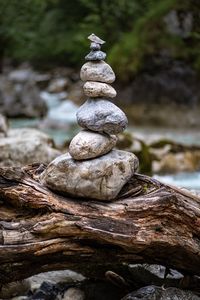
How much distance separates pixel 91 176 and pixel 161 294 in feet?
4.24

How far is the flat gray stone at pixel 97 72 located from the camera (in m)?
5.14

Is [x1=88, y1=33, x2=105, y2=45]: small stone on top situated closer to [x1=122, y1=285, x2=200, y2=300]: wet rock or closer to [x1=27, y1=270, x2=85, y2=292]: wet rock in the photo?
[x1=122, y1=285, x2=200, y2=300]: wet rock

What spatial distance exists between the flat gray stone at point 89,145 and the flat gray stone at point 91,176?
55 millimetres

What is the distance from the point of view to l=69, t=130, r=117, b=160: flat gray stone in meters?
4.98

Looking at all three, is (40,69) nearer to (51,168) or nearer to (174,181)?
(174,181)

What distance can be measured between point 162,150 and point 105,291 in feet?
27.3

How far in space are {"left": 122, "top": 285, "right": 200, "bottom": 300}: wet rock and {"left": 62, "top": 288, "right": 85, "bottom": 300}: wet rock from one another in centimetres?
74

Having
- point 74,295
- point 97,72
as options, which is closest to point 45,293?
point 74,295

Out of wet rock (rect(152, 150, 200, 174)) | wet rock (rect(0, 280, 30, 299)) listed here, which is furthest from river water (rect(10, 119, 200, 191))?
wet rock (rect(0, 280, 30, 299))

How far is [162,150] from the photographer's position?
13805mm

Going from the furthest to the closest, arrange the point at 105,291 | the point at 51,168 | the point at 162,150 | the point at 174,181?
the point at 162,150, the point at 174,181, the point at 105,291, the point at 51,168

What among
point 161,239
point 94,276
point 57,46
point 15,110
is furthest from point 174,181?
point 57,46

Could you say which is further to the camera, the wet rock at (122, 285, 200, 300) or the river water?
the river water

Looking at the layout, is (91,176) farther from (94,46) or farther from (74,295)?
(74,295)
